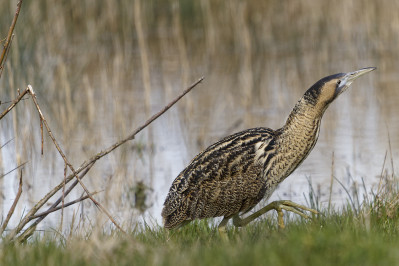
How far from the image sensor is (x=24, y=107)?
29.3ft

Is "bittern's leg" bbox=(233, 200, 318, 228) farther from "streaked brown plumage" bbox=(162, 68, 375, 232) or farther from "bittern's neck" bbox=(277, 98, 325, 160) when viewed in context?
"bittern's neck" bbox=(277, 98, 325, 160)

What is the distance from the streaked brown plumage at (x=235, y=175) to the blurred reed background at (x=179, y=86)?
2.07ft

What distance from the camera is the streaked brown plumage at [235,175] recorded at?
554cm

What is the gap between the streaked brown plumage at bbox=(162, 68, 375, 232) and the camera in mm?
5535

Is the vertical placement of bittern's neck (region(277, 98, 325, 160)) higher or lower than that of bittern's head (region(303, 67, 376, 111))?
lower

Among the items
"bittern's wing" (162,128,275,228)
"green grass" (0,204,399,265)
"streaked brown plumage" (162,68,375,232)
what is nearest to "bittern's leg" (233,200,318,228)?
"streaked brown plumage" (162,68,375,232)

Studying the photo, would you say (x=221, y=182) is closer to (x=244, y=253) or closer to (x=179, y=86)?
(x=244, y=253)

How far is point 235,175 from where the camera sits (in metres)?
5.59

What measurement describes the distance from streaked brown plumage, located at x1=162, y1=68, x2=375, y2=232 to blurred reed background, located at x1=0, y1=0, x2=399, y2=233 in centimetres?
63

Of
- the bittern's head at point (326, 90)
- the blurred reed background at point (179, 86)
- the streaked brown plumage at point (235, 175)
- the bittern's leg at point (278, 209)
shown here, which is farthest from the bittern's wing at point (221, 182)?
the blurred reed background at point (179, 86)

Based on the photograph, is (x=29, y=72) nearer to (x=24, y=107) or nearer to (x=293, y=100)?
(x=24, y=107)

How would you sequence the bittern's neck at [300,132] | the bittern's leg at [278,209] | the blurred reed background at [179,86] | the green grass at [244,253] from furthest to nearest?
1. the blurred reed background at [179,86]
2. the bittern's neck at [300,132]
3. the bittern's leg at [278,209]
4. the green grass at [244,253]

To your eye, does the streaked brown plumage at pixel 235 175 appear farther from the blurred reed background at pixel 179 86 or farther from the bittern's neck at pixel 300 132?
the blurred reed background at pixel 179 86

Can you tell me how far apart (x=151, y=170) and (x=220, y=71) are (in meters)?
4.04
